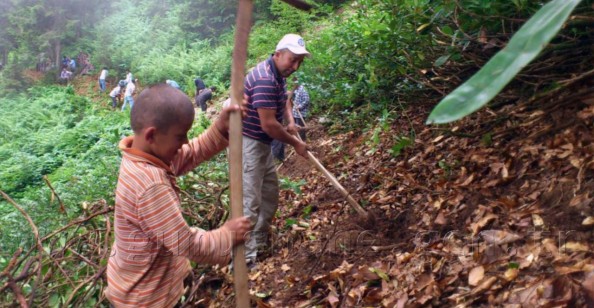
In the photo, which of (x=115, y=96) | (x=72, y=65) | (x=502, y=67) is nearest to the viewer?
(x=502, y=67)

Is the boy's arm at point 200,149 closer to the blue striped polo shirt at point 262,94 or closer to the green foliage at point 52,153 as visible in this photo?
the blue striped polo shirt at point 262,94

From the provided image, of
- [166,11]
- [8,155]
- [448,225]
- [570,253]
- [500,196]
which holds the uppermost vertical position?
[570,253]

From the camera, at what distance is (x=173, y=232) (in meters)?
2.01

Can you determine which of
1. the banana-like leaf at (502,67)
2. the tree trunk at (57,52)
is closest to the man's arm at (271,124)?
the banana-like leaf at (502,67)

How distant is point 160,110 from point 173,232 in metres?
0.53

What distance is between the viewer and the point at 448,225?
2984 mm

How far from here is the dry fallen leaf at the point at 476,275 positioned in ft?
7.20

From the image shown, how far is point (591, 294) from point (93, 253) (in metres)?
3.64

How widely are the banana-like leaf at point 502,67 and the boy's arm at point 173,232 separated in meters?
1.27

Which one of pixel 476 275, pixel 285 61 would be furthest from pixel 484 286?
pixel 285 61

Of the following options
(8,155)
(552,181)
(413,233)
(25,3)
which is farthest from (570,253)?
(25,3)

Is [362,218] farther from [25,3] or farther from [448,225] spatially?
[25,3]

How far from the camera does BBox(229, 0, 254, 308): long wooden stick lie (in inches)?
65.7

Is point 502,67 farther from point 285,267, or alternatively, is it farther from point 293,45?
point 293,45
